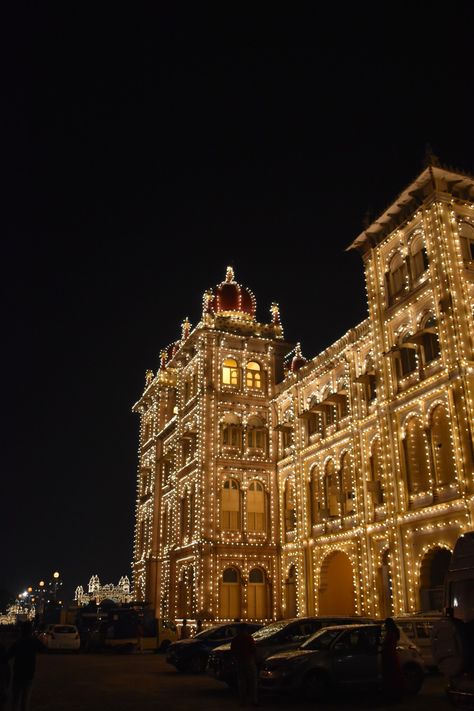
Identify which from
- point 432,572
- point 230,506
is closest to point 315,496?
point 230,506

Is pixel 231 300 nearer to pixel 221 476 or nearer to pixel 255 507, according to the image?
pixel 221 476

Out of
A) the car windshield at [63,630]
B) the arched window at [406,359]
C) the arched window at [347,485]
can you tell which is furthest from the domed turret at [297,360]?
the car windshield at [63,630]

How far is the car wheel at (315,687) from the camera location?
49.0 feet

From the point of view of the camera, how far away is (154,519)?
51.9 meters

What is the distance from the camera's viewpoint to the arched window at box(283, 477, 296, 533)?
4153 cm

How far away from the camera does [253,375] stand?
1810 inches

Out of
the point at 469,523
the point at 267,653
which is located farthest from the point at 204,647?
the point at 469,523

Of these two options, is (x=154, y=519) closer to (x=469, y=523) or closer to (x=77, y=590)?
(x=469, y=523)

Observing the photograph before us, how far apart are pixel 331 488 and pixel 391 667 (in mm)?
21859

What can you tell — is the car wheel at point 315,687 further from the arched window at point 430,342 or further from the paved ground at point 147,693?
the arched window at point 430,342

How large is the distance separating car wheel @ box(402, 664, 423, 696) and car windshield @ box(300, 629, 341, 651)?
169 cm

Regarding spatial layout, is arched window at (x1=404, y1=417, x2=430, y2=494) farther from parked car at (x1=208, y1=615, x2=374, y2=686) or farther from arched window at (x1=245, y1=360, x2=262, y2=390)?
arched window at (x1=245, y1=360, x2=262, y2=390)

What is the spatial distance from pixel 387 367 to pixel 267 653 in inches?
647

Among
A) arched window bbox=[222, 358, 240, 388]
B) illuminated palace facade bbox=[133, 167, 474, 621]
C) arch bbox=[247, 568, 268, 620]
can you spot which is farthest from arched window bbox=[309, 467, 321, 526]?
arched window bbox=[222, 358, 240, 388]
